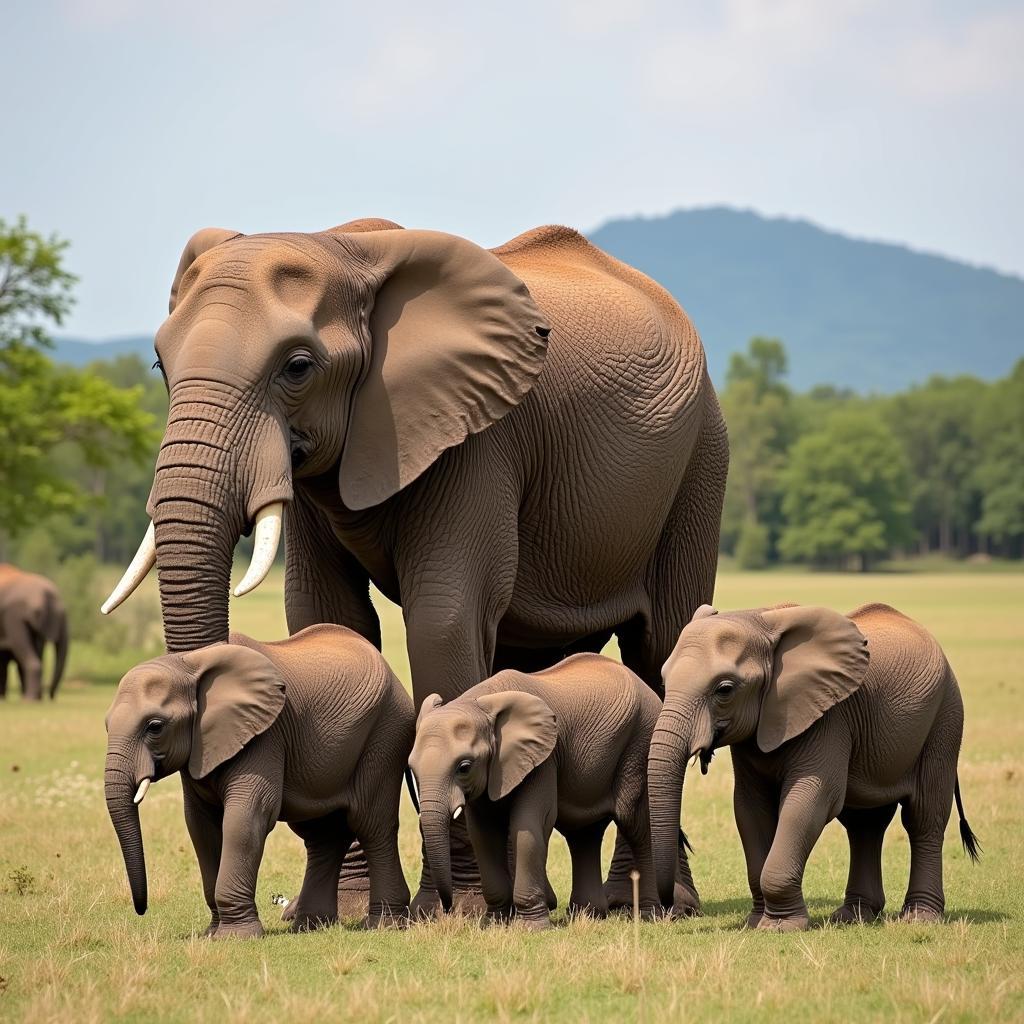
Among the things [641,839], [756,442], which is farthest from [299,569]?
[756,442]

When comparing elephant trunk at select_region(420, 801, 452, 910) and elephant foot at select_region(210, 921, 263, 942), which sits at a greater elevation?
elephant trunk at select_region(420, 801, 452, 910)

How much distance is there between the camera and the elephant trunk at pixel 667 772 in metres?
8.71

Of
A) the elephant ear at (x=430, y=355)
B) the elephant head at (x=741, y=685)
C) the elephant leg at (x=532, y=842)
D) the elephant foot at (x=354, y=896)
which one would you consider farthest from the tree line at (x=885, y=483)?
the elephant leg at (x=532, y=842)

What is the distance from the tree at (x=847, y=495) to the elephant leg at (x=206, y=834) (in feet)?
358

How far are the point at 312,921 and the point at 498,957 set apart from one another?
165 centimetres

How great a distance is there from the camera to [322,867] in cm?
967

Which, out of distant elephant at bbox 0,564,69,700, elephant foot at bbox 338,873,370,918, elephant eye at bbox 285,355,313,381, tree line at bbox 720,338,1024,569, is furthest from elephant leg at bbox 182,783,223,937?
tree line at bbox 720,338,1024,569

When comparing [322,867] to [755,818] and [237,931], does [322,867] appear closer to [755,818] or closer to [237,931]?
[237,931]

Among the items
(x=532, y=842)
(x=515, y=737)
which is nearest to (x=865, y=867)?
(x=532, y=842)

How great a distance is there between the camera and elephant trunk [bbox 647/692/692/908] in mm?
8711

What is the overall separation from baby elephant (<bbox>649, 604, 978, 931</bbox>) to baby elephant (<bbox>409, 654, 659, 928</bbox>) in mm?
599

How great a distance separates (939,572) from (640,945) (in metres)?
104

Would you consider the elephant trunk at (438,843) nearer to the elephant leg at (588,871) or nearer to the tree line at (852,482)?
the elephant leg at (588,871)

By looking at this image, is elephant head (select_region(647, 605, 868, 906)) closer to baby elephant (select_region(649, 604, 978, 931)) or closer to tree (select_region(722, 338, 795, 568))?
baby elephant (select_region(649, 604, 978, 931))
